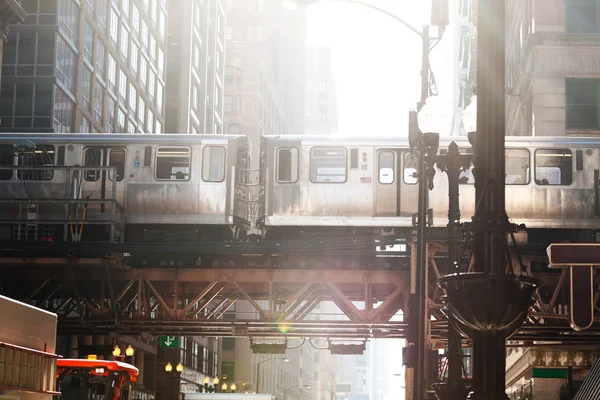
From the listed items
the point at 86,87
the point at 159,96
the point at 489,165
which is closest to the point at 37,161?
the point at 86,87

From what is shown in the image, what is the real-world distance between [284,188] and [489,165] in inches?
1076

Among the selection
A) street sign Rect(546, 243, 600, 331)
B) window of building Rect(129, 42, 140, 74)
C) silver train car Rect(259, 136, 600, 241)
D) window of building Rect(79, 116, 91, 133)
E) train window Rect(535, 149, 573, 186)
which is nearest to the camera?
street sign Rect(546, 243, 600, 331)

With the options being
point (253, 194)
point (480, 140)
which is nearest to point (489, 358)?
point (480, 140)

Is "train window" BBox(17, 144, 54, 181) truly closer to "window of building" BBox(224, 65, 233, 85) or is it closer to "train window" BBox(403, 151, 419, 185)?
"train window" BBox(403, 151, 419, 185)

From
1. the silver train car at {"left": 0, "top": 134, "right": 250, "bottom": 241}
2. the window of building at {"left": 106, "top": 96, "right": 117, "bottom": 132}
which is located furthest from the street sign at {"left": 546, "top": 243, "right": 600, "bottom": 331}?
the window of building at {"left": 106, "top": 96, "right": 117, "bottom": 132}

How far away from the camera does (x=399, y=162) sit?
117 ft

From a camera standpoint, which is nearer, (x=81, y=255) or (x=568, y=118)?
(x=81, y=255)

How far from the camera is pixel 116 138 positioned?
3700cm

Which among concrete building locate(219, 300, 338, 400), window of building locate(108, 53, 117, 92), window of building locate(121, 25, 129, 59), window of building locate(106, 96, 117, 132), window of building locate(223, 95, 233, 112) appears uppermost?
window of building locate(223, 95, 233, 112)

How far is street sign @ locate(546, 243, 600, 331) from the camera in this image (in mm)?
10438

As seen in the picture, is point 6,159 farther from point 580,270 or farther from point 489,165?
point 489,165

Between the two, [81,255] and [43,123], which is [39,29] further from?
[81,255]

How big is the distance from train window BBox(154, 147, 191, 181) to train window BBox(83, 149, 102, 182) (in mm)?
2033

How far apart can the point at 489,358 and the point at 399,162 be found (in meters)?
27.9
